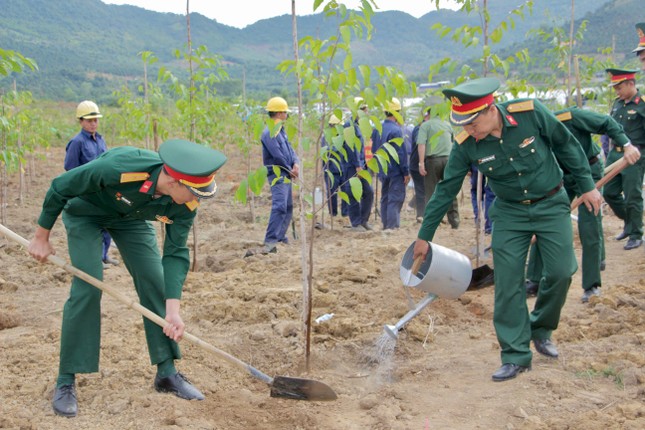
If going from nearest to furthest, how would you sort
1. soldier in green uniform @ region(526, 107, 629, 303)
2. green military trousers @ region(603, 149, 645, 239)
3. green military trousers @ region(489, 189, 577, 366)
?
1. green military trousers @ region(489, 189, 577, 366)
2. soldier in green uniform @ region(526, 107, 629, 303)
3. green military trousers @ region(603, 149, 645, 239)

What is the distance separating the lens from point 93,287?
3910mm

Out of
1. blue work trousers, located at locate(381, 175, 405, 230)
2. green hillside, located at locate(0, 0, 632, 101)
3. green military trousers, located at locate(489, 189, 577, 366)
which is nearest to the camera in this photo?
green military trousers, located at locate(489, 189, 577, 366)

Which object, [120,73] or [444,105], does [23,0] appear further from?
[444,105]

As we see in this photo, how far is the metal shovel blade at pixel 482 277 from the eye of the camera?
5591 mm

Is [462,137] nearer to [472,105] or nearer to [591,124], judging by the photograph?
[472,105]

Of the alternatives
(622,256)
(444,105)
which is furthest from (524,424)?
(622,256)

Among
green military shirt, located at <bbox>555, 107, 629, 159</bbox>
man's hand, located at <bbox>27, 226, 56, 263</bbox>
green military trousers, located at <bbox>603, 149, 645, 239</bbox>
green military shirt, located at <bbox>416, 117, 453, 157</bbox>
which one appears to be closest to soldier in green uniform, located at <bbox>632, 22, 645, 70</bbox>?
green military trousers, located at <bbox>603, 149, 645, 239</bbox>

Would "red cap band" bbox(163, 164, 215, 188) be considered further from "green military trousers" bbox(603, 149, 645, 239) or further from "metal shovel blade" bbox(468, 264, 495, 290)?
"green military trousers" bbox(603, 149, 645, 239)

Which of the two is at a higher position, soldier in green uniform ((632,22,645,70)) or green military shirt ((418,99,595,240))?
soldier in green uniform ((632,22,645,70))

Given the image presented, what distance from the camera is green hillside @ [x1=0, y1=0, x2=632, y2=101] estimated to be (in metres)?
61.8

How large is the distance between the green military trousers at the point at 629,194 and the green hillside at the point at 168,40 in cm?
3715

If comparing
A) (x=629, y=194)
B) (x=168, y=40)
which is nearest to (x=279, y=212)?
(x=629, y=194)

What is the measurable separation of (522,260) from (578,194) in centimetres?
164

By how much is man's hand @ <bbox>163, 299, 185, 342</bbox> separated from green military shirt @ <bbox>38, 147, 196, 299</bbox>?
5 centimetres
